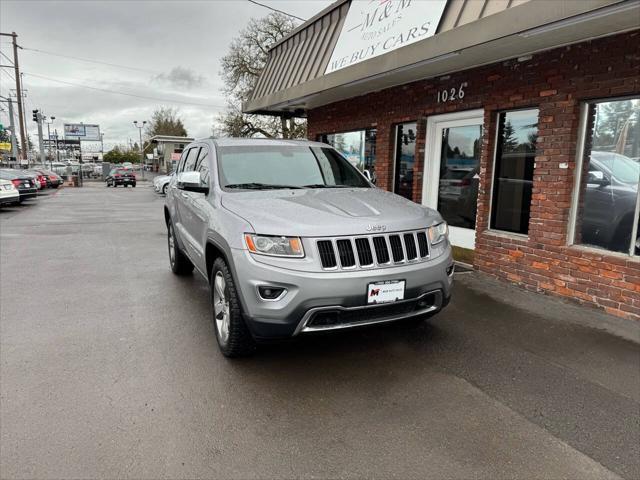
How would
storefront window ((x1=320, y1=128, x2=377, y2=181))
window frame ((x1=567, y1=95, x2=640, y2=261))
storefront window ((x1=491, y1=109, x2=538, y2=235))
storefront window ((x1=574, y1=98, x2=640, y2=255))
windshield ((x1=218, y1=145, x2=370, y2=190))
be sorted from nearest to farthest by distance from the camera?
windshield ((x1=218, y1=145, x2=370, y2=190)), storefront window ((x1=574, y1=98, x2=640, y2=255)), window frame ((x1=567, y1=95, x2=640, y2=261)), storefront window ((x1=491, y1=109, x2=538, y2=235)), storefront window ((x1=320, y1=128, x2=377, y2=181))

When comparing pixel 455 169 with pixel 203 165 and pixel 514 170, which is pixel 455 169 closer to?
pixel 514 170

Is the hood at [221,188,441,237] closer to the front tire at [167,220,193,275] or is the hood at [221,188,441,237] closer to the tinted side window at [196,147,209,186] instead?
the tinted side window at [196,147,209,186]

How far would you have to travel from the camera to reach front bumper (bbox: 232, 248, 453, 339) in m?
3.12

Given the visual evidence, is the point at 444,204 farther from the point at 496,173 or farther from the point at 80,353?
the point at 80,353

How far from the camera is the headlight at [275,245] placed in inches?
126

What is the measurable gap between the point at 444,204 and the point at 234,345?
5.10 meters

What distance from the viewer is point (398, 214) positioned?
363 centimetres

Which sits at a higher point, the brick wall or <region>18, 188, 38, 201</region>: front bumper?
the brick wall

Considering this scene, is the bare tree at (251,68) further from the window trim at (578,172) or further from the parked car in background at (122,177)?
the window trim at (578,172)

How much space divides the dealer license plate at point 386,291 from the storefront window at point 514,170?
3598 mm

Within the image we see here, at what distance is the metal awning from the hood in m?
2.15

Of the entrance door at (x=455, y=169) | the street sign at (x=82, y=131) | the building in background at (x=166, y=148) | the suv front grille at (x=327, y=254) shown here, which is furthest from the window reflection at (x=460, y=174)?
the street sign at (x=82, y=131)

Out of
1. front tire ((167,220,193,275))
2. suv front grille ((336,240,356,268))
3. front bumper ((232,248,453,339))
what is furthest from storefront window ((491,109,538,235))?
front tire ((167,220,193,275))

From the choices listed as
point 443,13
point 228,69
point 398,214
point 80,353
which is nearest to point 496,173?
point 443,13
